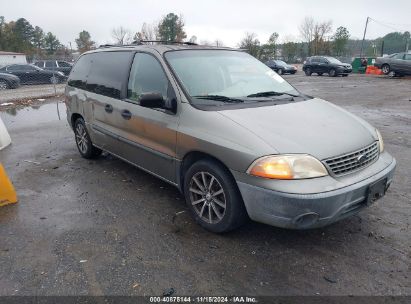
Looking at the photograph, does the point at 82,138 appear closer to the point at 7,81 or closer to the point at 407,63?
the point at 7,81

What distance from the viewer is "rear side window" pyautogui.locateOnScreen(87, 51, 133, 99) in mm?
4520

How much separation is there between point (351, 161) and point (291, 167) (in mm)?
608

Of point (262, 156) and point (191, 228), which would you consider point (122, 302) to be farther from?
point (262, 156)

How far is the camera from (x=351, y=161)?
3.07m

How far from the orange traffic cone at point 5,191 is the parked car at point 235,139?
1.32 metres

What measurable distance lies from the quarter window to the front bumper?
1508mm

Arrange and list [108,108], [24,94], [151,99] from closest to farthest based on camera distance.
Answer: [151,99]
[108,108]
[24,94]

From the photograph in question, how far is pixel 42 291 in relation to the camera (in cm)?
271

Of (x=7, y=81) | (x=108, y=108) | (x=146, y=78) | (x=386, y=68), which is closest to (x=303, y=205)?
(x=146, y=78)

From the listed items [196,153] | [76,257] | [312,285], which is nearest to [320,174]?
[312,285]

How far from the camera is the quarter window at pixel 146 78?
3867mm

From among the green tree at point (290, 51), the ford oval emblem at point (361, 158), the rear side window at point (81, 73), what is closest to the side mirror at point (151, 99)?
the ford oval emblem at point (361, 158)

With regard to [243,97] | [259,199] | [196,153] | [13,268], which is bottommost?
[13,268]

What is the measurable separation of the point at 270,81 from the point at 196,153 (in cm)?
147
